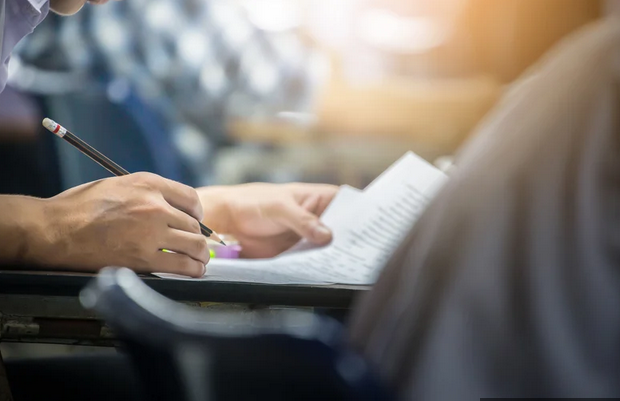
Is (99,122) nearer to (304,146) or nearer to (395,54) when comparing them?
(304,146)

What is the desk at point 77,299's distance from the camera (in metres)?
0.60

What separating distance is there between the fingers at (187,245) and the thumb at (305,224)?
0.20 metres

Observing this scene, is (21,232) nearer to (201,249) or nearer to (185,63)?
(201,249)

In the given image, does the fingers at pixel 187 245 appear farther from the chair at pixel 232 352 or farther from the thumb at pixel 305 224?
the chair at pixel 232 352

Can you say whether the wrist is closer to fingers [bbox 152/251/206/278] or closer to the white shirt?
fingers [bbox 152/251/206/278]

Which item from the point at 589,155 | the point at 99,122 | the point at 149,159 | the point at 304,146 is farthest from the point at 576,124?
the point at 304,146

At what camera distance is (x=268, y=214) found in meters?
0.94

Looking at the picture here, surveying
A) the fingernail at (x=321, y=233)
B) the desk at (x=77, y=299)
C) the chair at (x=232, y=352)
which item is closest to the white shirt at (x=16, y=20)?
the desk at (x=77, y=299)

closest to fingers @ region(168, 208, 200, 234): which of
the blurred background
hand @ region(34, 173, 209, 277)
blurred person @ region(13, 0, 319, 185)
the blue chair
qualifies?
hand @ region(34, 173, 209, 277)

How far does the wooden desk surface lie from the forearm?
2.7 inches

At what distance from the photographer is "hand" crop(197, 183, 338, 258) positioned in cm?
90

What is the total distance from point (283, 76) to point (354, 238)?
168 centimetres

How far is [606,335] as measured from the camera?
0.88ft

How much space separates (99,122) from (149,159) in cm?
19
